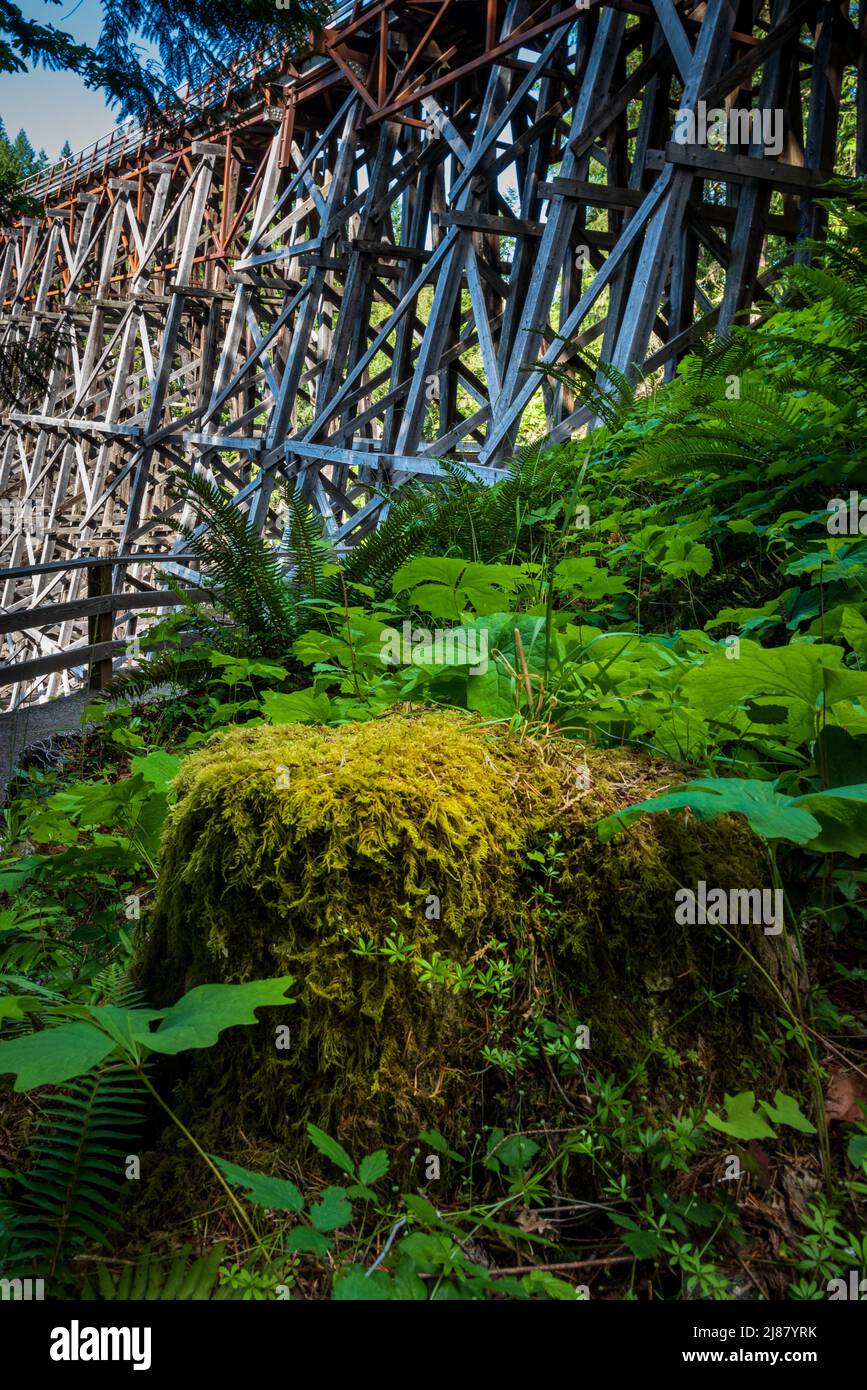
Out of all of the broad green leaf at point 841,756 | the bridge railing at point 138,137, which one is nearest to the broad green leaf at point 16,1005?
the broad green leaf at point 841,756

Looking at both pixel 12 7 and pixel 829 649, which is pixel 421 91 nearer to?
pixel 12 7

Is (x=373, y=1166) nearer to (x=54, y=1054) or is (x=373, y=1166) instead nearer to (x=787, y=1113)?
(x=54, y=1054)

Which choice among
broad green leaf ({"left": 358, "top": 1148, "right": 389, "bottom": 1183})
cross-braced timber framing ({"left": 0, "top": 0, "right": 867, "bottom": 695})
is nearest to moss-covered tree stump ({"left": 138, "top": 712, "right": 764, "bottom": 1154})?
broad green leaf ({"left": 358, "top": 1148, "right": 389, "bottom": 1183})

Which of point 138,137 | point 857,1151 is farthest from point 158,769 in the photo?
point 138,137

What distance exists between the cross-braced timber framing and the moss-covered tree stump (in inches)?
112

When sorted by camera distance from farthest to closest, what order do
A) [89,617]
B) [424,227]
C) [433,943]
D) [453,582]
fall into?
[424,227] → [89,617] → [453,582] → [433,943]

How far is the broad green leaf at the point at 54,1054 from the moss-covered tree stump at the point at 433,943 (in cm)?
27

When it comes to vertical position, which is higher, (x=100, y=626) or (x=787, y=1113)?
(x=100, y=626)

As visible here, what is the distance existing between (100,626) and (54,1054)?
17.5ft

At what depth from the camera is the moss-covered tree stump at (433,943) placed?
1.20 meters

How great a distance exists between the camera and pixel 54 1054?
96cm

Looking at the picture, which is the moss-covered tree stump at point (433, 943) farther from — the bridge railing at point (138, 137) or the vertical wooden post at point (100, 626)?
the bridge railing at point (138, 137)
